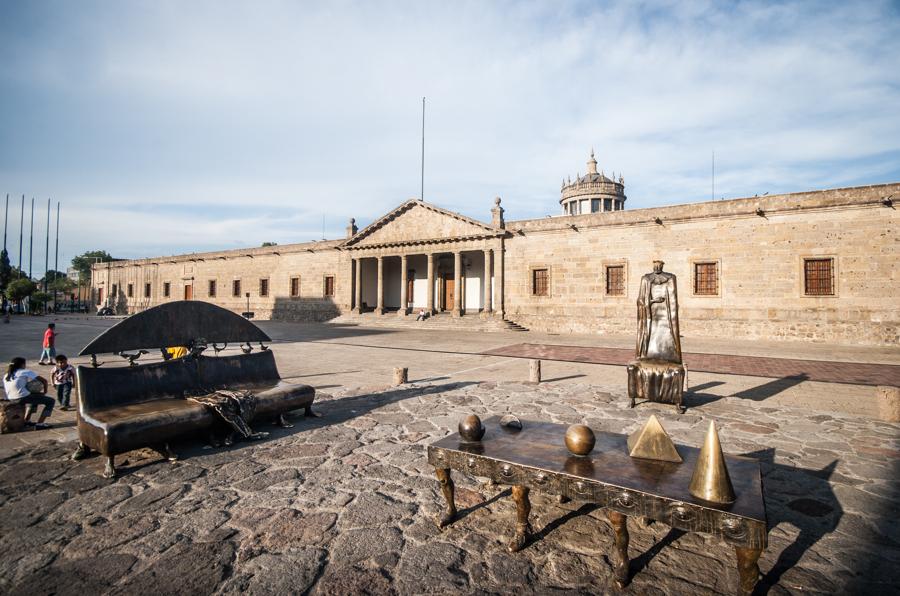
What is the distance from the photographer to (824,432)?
5.12 meters

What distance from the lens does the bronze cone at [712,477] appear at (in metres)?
2.32

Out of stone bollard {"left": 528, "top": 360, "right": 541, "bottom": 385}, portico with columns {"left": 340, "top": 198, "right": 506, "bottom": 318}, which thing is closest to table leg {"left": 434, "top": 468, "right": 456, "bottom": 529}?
stone bollard {"left": 528, "top": 360, "right": 541, "bottom": 385}

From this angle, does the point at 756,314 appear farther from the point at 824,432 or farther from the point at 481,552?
the point at 481,552

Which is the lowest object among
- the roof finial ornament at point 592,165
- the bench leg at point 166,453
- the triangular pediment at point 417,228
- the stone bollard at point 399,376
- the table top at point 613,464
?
the bench leg at point 166,453

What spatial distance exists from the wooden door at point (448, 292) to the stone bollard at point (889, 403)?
23.6 metres

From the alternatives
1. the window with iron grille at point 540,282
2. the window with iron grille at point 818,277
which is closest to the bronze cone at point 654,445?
the window with iron grille at point 818,277

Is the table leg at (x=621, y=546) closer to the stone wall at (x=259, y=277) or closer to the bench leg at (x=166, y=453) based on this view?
the bench leg at (x=166, y=453)

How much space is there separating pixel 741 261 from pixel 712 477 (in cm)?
1906

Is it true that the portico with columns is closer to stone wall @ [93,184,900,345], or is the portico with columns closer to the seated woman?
stone wall @ [93,184,900,345]

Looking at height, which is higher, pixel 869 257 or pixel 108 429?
pixel 869 257

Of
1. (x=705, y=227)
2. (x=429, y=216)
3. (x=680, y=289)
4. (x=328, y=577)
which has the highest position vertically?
(x=429, y=216)

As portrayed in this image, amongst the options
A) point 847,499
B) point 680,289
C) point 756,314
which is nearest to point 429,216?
point 680,289

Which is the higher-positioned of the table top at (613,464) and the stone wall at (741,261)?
the stone wall at (741,261)

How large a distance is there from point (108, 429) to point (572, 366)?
29.0 feet
